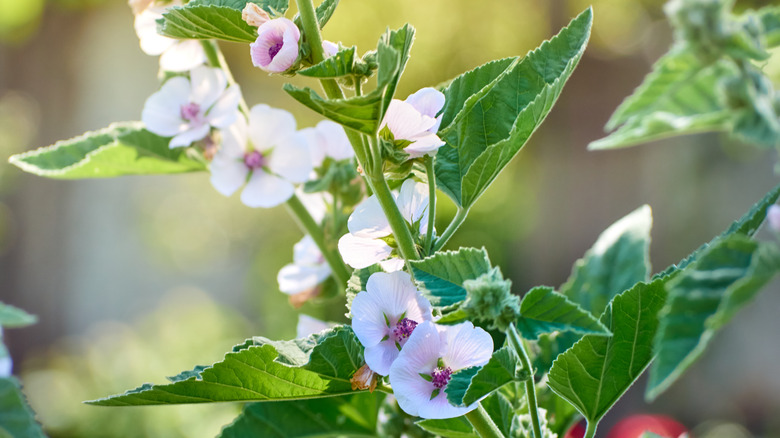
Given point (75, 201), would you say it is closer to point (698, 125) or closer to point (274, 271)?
point (274, 271)

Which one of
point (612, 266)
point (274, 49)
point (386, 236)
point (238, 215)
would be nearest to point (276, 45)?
point (274, 49)

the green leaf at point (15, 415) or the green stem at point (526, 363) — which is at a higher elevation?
the green leaf at point (15, 415)

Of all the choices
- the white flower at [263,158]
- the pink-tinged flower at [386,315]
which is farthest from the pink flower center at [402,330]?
the white flower at [263,158]

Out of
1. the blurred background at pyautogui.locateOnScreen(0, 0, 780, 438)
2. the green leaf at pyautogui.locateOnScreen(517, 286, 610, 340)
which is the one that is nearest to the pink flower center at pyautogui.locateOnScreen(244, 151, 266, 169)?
the green leaf at pyautogui.locateOnScreen(517, 286, 610, 340)

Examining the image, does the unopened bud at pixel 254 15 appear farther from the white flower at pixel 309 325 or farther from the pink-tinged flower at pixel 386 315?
the white flower at pixel 309 325

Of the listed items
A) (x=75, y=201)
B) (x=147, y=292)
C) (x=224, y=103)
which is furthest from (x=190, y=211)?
(x=224, y=103)

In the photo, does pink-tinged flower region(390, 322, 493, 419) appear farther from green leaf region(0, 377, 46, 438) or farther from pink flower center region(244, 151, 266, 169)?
pink flower center region(244, 151, 266, 169)
